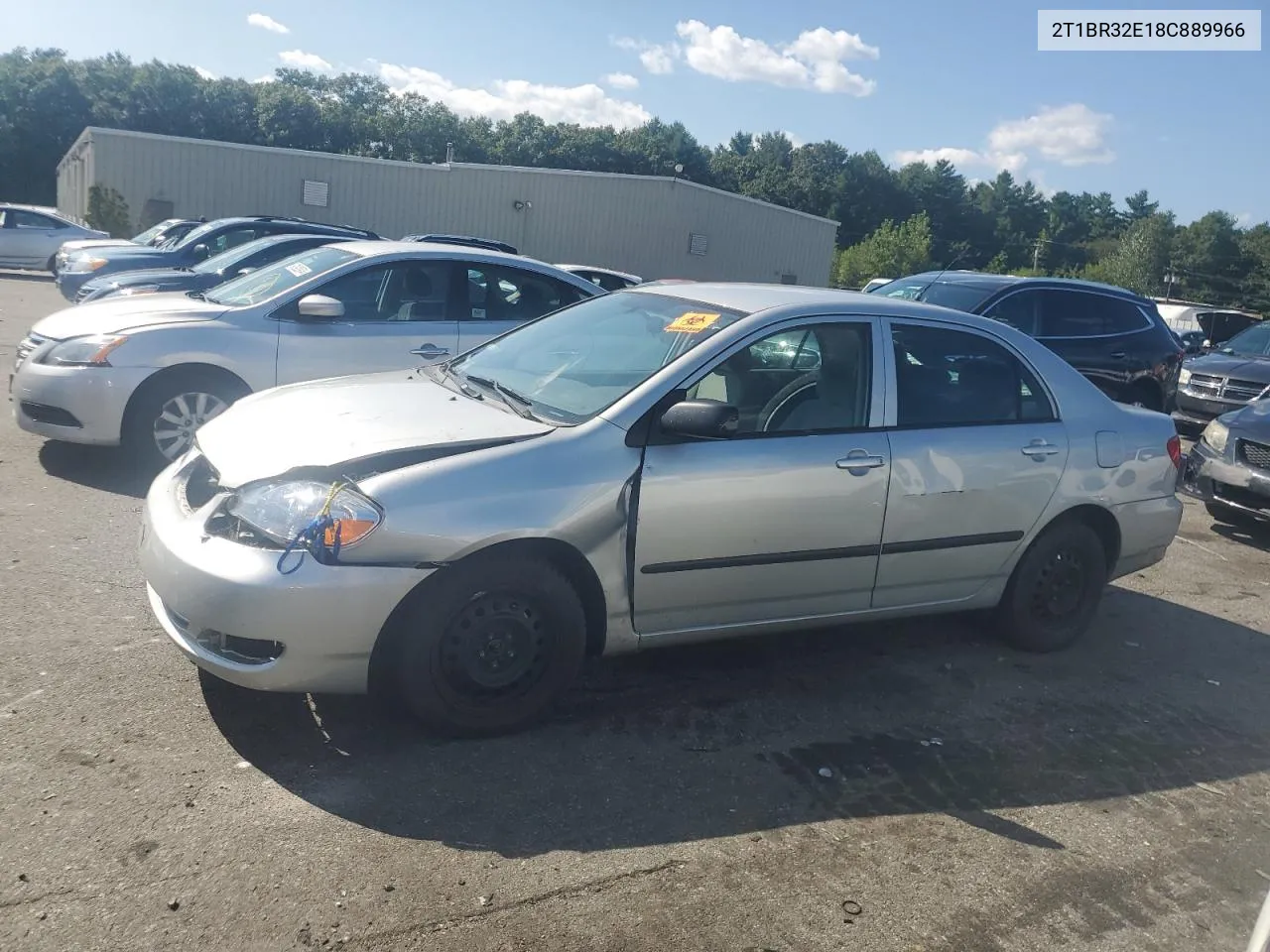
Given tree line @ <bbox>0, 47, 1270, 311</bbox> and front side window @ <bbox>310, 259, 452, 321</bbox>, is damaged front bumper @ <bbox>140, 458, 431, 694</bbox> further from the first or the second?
tree line @ <bbox>0, 47, 1270, 311</bbox>

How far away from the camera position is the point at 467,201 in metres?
34.0

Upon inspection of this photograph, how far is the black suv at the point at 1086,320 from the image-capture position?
10.4m

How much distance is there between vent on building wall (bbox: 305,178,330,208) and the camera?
32156 millimetres

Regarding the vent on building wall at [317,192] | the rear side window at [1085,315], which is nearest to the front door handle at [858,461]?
the rear side window at [1085,315]

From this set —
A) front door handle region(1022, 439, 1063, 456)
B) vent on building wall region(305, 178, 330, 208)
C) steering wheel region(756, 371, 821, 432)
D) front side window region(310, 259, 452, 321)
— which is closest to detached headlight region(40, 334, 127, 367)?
front side window region(310, 259, 452, 321)

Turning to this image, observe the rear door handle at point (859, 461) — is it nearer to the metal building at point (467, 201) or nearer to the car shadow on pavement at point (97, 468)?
the car shadow on pavement at point (97, 468)

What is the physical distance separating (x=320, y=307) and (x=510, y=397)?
2.82 m

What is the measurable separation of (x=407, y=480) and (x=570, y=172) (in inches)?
1275

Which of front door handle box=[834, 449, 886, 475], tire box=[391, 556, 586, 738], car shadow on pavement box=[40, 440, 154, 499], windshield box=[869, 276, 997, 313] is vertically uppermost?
windshield box=[869, 276, 997, 313]

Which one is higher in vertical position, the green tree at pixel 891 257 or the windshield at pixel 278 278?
the green tree at pixel 891 257

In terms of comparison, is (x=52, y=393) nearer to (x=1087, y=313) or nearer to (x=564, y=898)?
(x=564, y=898)

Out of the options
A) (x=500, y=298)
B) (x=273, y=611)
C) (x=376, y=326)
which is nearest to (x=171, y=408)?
(x=376, y=326)

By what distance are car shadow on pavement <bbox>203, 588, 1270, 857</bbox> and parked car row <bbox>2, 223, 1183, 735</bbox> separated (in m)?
0.26

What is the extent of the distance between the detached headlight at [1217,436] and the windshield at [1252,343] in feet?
19.0
